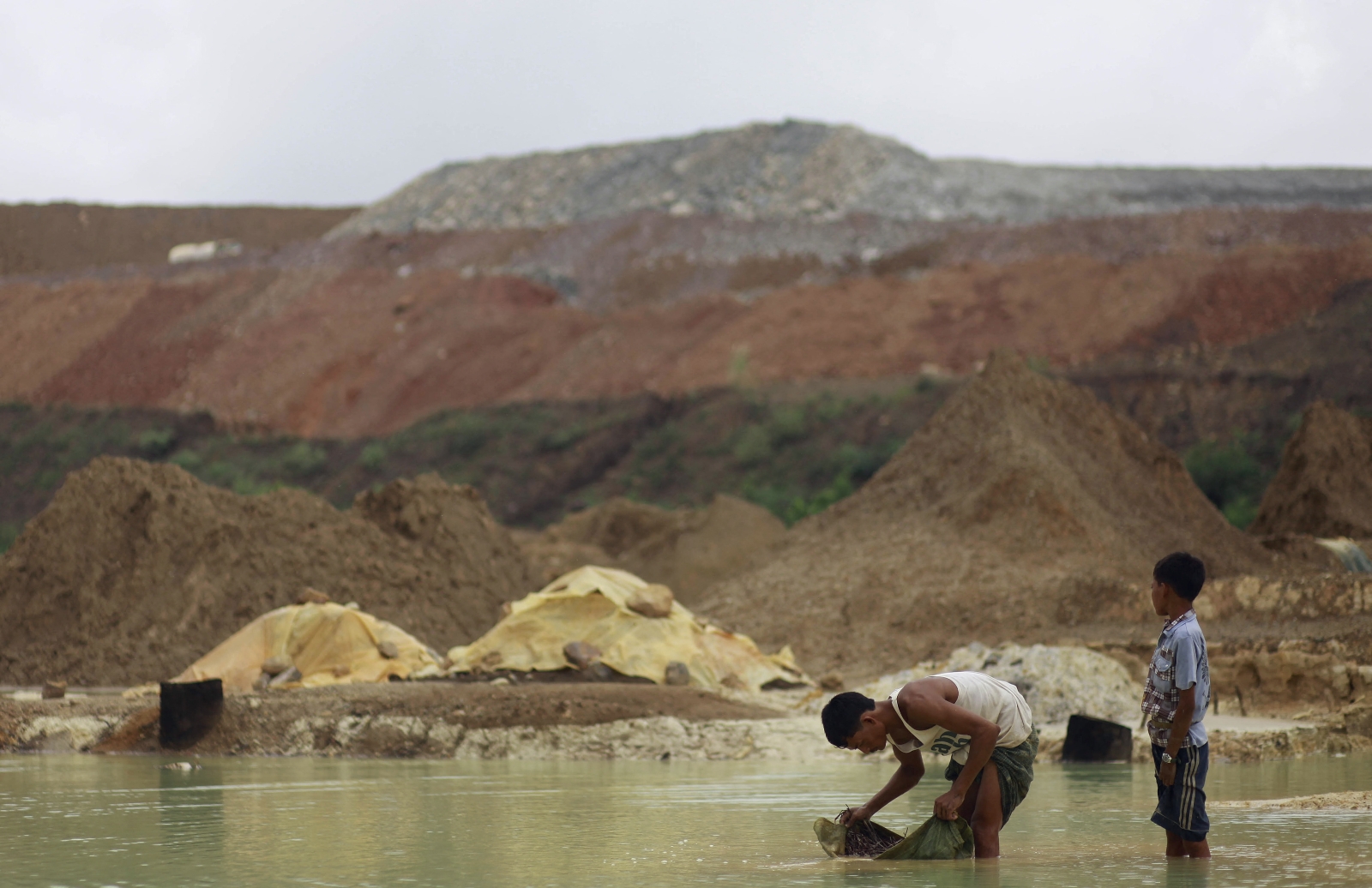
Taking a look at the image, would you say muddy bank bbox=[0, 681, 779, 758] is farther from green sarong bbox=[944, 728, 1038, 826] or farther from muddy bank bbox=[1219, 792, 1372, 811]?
green sarong bbox=[944, 728, 1038, 826]

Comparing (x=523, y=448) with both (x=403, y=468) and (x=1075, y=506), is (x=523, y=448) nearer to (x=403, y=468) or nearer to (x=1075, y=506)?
(x=403, y=468)

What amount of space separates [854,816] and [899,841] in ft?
0.87

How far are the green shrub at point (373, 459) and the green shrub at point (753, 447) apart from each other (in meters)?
11.0

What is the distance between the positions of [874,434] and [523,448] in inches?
426

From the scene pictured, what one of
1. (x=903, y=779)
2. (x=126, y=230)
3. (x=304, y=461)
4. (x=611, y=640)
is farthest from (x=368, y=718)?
(x=126, y=230)

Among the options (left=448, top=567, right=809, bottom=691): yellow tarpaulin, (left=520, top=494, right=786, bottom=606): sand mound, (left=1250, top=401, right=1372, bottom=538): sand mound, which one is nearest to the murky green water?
(left=448, top=567, right=809, bottom=691): yellow tarpaulin

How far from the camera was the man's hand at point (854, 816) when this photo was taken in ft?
19.5

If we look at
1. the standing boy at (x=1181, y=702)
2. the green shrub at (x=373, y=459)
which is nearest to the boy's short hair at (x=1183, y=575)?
the standing boy at (x=1181, y=702)

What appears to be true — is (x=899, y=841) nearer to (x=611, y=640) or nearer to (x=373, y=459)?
(x=611, y=640)

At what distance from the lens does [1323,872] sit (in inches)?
210

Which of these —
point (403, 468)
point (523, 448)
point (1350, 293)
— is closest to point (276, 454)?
point (403, 468)

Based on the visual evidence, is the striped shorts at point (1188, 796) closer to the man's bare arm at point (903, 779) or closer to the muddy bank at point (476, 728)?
the man's bare arm at point (903, 779)

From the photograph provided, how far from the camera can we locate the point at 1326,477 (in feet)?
80.8

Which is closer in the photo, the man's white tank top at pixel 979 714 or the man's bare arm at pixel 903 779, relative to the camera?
the man's white tank top at pixel 979 714
